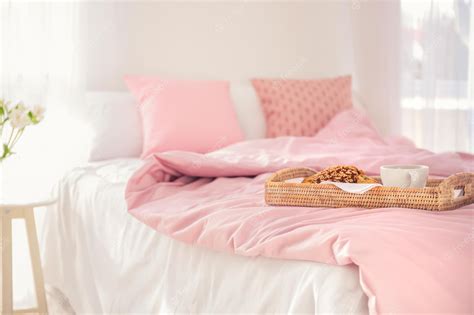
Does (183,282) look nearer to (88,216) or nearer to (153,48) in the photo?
(88,216)

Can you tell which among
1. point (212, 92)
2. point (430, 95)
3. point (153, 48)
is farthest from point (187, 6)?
point (430, 95)

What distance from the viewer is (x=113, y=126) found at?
3051mm

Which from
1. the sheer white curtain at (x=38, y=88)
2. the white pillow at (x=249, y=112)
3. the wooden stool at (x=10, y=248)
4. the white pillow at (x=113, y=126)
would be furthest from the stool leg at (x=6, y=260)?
the white pillow at (x=249, y=112)

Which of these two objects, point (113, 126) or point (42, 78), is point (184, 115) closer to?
point (113, 126)

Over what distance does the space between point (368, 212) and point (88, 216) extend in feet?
3.82

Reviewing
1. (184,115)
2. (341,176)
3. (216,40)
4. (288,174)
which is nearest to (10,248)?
(184,115)

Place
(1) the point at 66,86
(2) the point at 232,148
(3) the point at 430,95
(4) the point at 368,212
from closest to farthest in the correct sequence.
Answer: (4) the point at 368,212 → (2) the point at 232,148 → (1) the point at 66,86 → (3) the point at 430,95

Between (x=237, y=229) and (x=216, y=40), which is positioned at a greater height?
(x=216, y=40)

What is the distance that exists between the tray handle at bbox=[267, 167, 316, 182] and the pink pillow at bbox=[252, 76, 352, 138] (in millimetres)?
1199

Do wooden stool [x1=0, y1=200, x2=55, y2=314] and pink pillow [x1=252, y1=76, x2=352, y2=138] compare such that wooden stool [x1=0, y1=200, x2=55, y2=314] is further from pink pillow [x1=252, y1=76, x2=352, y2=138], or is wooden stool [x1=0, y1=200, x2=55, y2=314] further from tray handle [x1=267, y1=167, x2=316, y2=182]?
pink pillow [x1=252, y1=76, x2=352, y2=138]

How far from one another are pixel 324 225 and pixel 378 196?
Answer: 24cm

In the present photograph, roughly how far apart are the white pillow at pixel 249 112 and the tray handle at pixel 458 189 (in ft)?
5.12

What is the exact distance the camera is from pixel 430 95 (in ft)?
13.2

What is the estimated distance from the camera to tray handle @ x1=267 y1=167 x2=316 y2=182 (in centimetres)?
193
